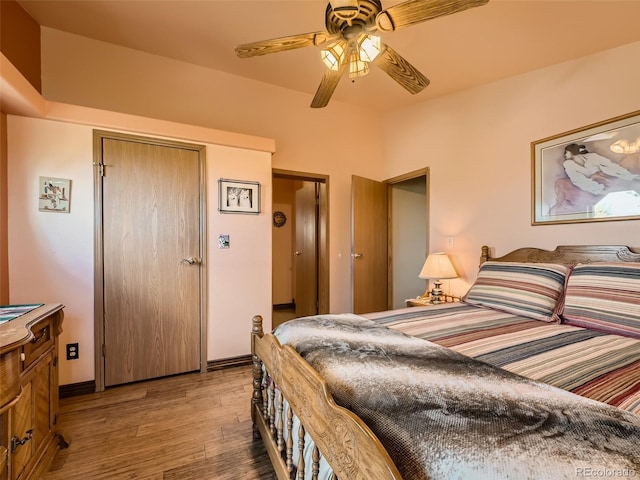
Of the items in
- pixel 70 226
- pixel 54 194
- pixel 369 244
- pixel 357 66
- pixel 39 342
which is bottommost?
pixel 39 342

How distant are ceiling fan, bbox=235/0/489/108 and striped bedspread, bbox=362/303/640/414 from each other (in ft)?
4.76

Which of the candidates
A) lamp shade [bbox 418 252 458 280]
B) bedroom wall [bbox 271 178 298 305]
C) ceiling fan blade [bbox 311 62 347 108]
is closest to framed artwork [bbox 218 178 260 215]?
ceiling fan blade [bbox 311 62 347 108]

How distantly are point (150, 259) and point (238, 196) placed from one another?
906 millimetres

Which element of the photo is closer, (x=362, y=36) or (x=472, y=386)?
(x=472, y=386)

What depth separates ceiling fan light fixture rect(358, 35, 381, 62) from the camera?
1472 mm

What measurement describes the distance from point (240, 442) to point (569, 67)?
3.38m

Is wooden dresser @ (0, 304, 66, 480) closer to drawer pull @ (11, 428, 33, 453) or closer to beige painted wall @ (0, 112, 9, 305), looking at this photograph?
drawer pull @ (11, 428, 33, 453)

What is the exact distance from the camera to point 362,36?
148cm

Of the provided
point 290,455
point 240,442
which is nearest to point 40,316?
point 240,442

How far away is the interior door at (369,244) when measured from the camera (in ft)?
10.9

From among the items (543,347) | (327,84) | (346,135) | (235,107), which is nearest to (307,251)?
(346,135)

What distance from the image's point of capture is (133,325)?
229 centimetres

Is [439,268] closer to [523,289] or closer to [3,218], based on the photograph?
[523,289]

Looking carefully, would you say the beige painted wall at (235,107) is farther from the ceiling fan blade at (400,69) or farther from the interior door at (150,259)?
the ceiling fan blade at (400,69)
